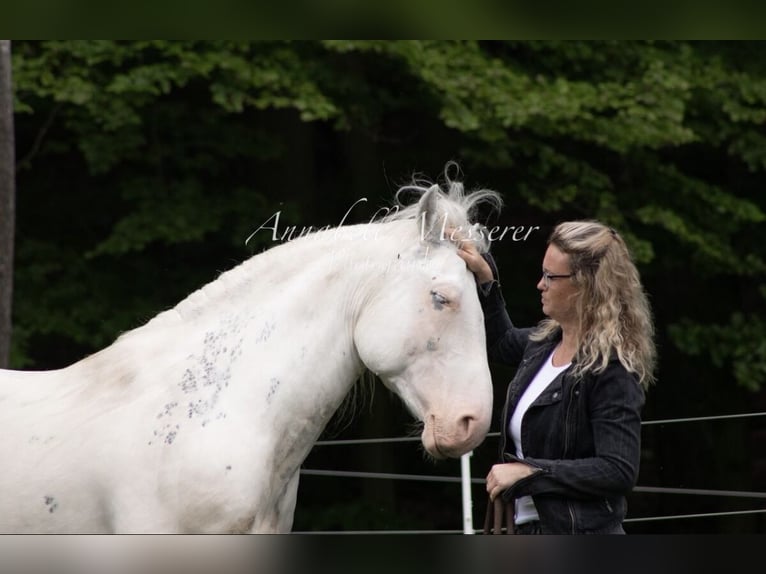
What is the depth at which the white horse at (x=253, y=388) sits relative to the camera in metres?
3.32

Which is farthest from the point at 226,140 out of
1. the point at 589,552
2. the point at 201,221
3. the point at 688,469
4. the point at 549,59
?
the point at 589,552

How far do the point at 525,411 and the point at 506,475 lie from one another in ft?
0.79

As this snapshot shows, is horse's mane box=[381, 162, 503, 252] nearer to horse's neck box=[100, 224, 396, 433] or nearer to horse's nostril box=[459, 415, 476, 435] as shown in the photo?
horse's neck box=[100, 224, 396, 433]

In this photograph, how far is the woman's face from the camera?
10.7 feet

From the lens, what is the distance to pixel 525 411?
3285 mm

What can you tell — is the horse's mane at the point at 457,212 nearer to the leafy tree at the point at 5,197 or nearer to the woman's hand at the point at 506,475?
the woman's hand at the point at 506,475

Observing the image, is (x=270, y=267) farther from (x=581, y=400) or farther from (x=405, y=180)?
(x=405, y=180)

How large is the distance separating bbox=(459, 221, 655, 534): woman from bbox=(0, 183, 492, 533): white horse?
18 cm

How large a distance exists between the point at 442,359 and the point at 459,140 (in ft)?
19.4

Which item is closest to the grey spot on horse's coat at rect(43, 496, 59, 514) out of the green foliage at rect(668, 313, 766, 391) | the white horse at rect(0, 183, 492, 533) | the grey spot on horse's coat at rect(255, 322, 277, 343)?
the white horse at rect(0, 183, 492, 533)

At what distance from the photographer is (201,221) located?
8625 millimetres

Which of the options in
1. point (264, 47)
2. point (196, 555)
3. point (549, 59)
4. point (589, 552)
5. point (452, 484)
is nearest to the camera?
point (589, 552)

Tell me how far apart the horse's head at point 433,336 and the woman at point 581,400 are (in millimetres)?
161

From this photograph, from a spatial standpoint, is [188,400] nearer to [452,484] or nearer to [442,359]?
[442,359]
